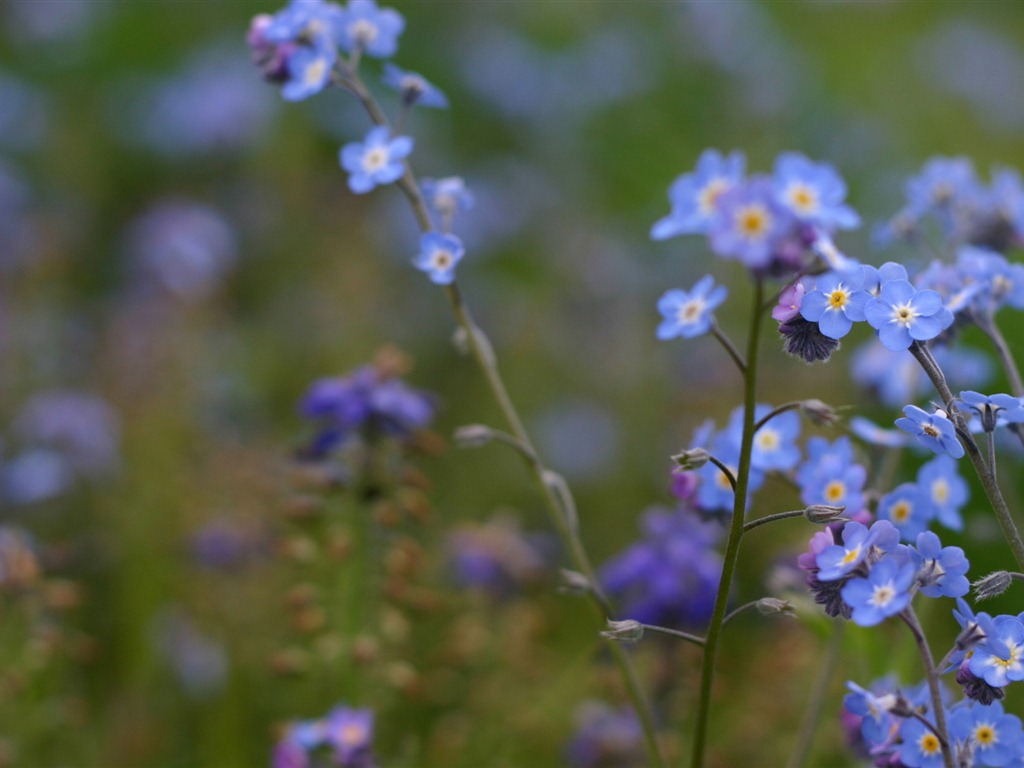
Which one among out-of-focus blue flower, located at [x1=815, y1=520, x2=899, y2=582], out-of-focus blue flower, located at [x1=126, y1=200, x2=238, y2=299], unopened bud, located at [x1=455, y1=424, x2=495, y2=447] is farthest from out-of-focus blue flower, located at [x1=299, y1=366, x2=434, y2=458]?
out-of-focus blue flower, located at [x1=126, y1=200, x2=238, y2=299]

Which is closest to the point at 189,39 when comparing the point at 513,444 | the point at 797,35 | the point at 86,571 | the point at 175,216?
the point at 175,216

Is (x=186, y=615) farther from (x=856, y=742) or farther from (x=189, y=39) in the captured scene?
(x=189, y=39)

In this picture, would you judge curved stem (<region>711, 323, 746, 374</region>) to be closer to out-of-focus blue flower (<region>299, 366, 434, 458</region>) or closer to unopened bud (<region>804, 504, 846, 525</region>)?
unopened bud (<region>804, 504, 846, 525</region>)

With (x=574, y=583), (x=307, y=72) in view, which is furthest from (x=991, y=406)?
(x=307, y=72)

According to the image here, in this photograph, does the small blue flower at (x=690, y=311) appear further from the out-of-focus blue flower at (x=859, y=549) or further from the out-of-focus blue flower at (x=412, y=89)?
the out-of-focus blue flower at (x=412, y=89)

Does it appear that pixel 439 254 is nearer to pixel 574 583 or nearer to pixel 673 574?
pixel 574 583

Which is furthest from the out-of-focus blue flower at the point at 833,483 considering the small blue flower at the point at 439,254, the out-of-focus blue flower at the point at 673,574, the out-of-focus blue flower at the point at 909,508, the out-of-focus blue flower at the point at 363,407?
the out-of-focus blue flower at the point at 363,407
